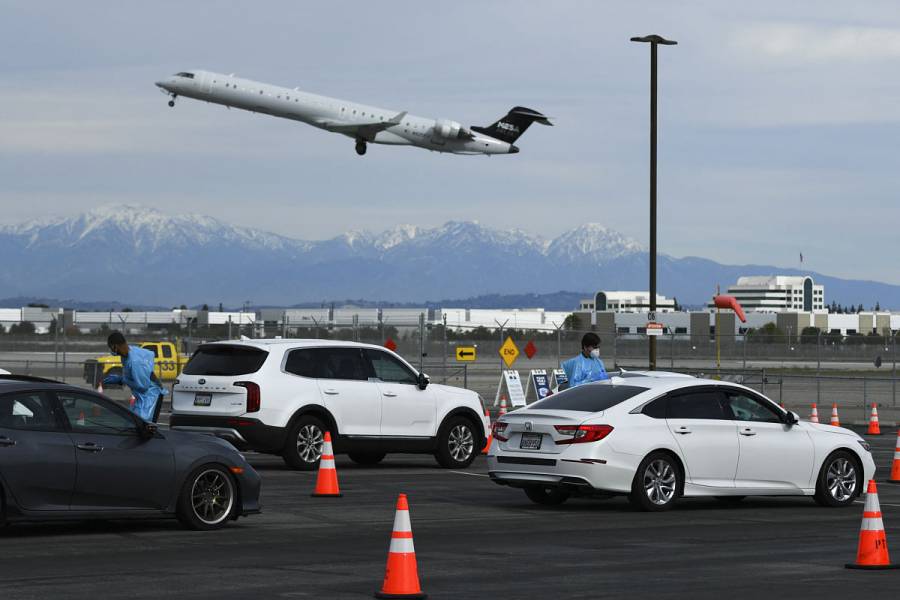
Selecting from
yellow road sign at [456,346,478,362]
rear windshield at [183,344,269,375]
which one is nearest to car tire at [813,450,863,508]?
rear windshield at [183,344,269,375]

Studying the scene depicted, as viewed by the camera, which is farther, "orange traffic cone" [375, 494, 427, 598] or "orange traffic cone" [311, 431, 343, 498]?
"orange traffic cone" [311, 431, 343, 498]

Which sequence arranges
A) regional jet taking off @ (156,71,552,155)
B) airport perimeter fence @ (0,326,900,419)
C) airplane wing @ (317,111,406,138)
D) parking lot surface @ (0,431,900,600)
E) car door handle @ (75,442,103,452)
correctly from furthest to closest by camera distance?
airplane wing @ (317,111,406,138) < regional jet taking off @ (156,71,552,155) < airport perimeter fence @ (0,326,900,419) < car door handle @ (75,442,103,452) < parking lot surface @ (0,431,900,600)

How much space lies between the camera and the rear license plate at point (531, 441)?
16.3 metres

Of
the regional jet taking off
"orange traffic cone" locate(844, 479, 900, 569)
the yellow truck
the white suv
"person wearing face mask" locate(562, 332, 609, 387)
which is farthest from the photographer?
the regional jet taking off

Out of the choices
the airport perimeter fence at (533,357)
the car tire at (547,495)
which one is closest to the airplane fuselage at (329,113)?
Result: the airport perimeter fence at (533,357)

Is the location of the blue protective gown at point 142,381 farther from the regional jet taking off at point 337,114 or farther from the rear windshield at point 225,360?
the regional jet taking off at point 337,114

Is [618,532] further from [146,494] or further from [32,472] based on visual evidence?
[32,472]

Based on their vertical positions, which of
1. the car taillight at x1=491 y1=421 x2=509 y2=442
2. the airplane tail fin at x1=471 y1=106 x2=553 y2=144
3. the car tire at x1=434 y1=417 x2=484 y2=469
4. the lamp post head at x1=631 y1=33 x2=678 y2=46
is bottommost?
the car tire at x1=434 y1=417 x2=484 y2=469

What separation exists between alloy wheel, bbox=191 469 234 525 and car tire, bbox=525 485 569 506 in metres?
4.18

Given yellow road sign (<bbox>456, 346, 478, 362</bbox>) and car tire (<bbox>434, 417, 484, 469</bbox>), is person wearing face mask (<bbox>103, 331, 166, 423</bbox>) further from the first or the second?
yellow road sign (<bbox>456, 346, 478, 362</bbox>)

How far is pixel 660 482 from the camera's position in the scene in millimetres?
16438

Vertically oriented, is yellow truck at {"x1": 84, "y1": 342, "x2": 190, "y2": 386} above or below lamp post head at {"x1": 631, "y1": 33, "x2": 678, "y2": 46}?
below

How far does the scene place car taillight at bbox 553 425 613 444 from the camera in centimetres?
1598

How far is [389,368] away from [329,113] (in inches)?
2323
